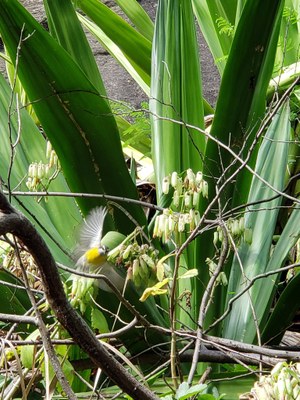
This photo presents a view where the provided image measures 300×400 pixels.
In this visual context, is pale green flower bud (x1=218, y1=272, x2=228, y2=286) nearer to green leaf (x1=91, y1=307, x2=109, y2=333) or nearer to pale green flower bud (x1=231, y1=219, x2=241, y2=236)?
pale green flower bud (x1=231, y1=219, x2=241, y2=236)

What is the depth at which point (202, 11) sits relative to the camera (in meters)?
2.86

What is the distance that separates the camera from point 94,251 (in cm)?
112

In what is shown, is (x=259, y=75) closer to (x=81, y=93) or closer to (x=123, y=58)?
(x=81, y=93)

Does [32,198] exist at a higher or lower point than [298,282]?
higher

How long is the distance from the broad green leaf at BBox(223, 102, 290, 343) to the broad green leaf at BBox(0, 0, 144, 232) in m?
0.28

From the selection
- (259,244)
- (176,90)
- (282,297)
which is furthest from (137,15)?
(282,297)

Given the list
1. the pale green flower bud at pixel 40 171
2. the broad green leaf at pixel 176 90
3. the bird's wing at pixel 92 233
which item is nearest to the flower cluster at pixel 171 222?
the bird's wing at pixel 92 233

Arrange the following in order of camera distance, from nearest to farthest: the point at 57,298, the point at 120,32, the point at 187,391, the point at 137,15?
the point at 57,298 < the point at 187,391 < the point at 120,32 < the point at 137,15

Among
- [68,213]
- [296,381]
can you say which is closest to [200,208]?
[68,213]

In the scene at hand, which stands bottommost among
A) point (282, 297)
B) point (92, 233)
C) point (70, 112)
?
point (282, 297)

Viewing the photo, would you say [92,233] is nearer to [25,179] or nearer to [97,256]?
[97,256]

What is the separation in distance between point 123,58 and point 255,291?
146 cm

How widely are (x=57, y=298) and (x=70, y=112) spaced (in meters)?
0.81

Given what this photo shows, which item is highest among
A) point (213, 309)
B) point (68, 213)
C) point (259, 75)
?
point (259, 75)
